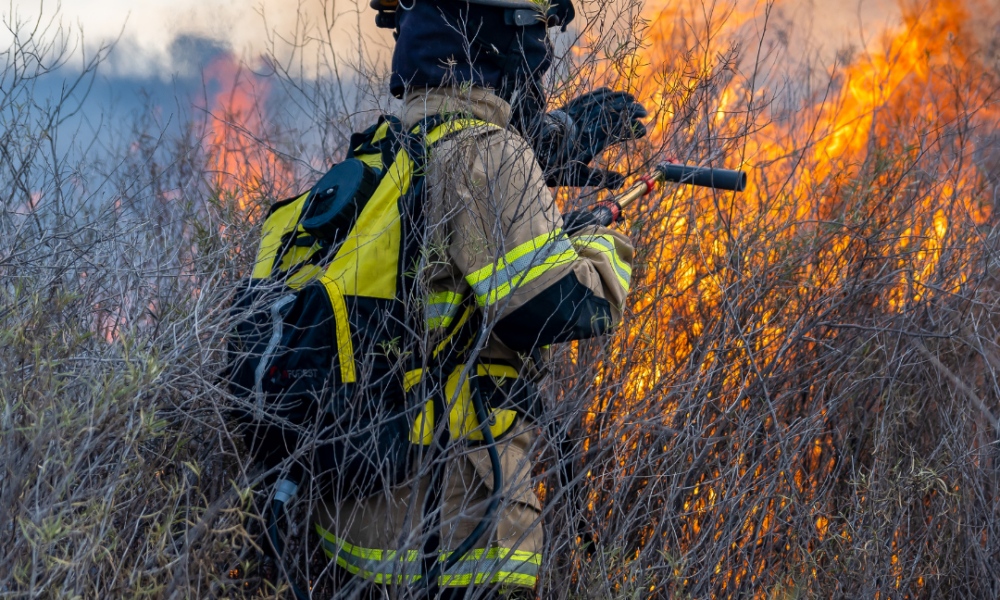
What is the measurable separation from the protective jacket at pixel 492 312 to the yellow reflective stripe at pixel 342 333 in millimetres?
167

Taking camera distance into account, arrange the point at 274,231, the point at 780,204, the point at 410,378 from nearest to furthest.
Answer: the point at 410,378 < the point at 274,231 < the point at 780,204

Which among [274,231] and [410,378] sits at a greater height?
[274,231]

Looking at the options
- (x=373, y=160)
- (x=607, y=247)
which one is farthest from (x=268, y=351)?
(x=607, y=247)

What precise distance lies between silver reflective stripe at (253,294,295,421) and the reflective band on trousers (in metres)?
0.39

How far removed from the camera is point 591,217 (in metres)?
2.09

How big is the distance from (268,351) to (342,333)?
21 centimetres

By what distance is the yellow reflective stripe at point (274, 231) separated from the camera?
2.18 metres

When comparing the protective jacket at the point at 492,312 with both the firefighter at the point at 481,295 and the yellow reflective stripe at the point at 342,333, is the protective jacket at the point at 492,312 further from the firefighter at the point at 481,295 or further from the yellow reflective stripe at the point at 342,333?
the yellow reflective stripe at the point at 342,333

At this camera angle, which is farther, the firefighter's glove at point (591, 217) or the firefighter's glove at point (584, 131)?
the firefighter's glove at point (584, 131)

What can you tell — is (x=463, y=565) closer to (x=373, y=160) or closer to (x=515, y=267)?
(x=515, y=267)

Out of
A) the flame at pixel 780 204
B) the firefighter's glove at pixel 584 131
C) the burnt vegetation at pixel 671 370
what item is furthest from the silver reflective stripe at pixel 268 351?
the flame at pixel 780 204

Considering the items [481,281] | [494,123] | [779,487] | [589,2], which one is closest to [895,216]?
[779,487]

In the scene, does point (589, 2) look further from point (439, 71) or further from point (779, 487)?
point (779, 487)

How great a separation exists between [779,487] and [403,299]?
1.62 m
